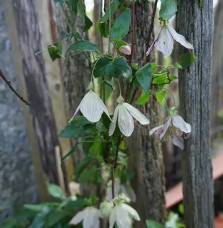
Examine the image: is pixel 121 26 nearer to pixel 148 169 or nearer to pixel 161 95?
pixel 161 95

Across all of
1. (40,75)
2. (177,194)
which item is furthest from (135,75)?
(177,194)

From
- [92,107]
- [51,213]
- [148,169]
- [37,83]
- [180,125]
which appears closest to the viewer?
[92,107]

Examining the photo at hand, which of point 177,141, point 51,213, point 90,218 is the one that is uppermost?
point 177,141

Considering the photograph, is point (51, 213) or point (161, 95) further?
point (51, 213)

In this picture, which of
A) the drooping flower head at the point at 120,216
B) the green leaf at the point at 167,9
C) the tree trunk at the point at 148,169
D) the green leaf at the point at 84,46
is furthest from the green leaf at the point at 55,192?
the green leaf at the point at 167,9

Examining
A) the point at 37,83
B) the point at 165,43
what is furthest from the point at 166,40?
the point at 37,83

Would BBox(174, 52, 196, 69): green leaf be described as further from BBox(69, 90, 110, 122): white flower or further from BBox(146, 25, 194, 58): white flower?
BBox(69, 90, 110, 122): white flower

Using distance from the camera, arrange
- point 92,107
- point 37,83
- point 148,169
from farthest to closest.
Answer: point 37,83, point 148,169, point 92,107
